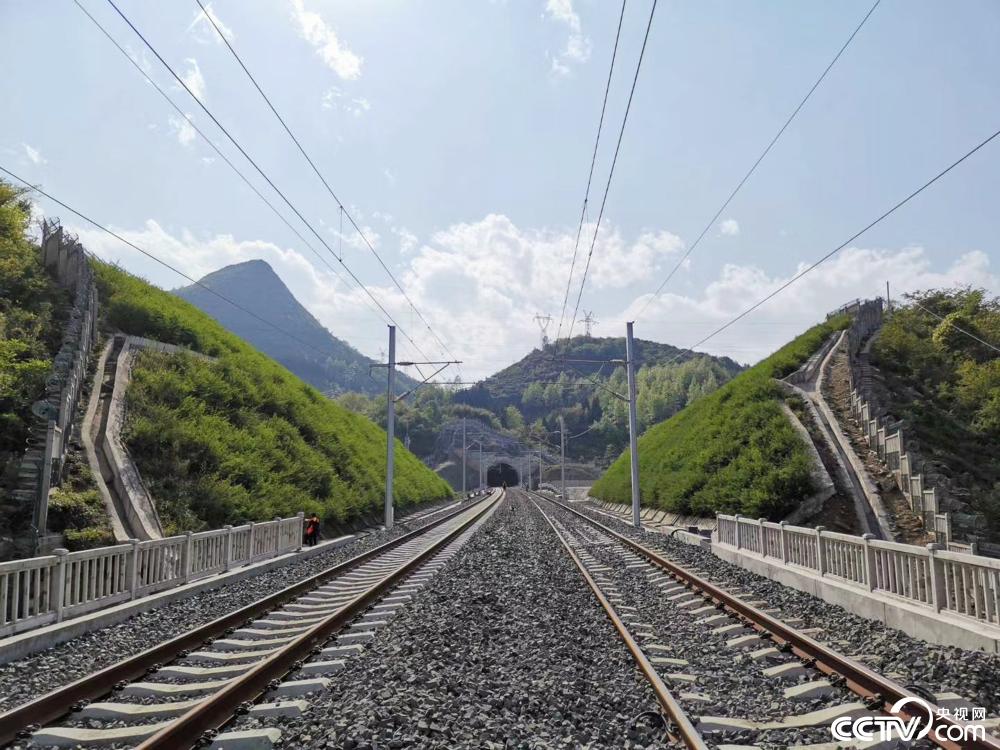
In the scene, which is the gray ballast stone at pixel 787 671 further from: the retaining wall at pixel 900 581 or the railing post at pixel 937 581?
the railing post at pixel 937 581

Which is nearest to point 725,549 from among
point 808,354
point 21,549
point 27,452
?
point 21,549

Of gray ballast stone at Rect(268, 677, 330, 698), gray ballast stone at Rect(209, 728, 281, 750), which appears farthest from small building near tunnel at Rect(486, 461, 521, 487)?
gray ballast stone at Rect(209, 728, 281, 750)

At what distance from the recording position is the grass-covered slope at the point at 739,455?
2553 cm

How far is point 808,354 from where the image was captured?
4131cm

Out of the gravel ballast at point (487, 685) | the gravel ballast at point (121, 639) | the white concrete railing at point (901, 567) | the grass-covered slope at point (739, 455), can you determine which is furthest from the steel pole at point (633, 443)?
Answer: the gravel ballast at point (487, 685)

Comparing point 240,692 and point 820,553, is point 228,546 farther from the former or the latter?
point 820,553

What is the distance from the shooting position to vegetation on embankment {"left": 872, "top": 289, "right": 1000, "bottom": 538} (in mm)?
27266

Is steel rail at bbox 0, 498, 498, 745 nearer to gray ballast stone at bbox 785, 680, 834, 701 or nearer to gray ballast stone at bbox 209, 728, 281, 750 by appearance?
gray ballast stone at bbox 209, 728, 281, 750

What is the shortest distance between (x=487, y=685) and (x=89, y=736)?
3.22 metres

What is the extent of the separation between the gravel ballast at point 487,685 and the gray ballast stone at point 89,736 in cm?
93

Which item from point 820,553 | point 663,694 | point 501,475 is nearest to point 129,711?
point 663,694

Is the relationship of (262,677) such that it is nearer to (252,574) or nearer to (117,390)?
(252,574)

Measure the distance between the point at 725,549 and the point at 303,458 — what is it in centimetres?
1718

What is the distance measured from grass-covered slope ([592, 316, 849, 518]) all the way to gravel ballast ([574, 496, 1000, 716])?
13674mm
